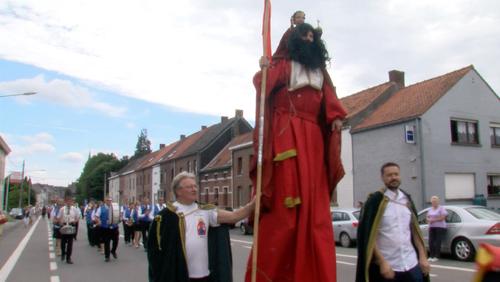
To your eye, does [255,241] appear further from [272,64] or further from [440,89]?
[440,89]

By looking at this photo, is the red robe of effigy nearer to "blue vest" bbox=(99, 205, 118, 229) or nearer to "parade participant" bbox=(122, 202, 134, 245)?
"blue vest" bbox=(99, 205, 118, 229)

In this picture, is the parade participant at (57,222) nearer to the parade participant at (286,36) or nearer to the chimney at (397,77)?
the parade participant at (286,36)

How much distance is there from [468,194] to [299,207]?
83.2ft

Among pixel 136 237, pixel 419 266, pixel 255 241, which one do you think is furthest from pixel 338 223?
pixel 255 241

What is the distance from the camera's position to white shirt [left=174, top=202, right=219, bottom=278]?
4.37 metres

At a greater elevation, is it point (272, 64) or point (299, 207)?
point (272, 64)

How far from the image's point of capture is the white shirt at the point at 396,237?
4.51 m

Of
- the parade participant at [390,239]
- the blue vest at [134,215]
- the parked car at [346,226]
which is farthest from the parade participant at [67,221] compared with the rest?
the parade participant at [390,239]

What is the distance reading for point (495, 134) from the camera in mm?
28312

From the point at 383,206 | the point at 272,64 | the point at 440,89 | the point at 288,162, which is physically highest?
the point at 440,89

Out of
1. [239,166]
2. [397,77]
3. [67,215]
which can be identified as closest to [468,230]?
[67,215]

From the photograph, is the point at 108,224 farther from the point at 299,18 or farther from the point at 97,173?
the point at 97,173

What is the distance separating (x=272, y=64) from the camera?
4051 millimetres

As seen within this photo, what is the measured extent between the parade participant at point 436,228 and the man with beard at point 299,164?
1108 cm
